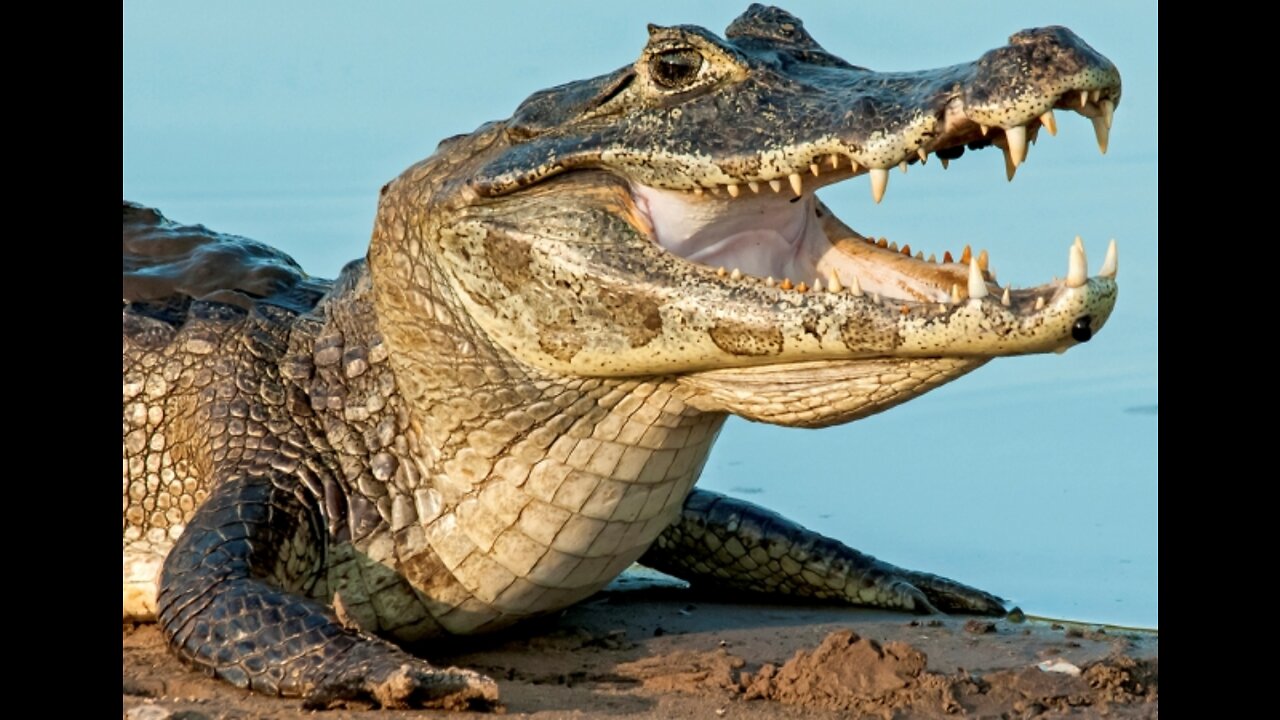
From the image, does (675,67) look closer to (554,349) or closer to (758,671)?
(554,349)

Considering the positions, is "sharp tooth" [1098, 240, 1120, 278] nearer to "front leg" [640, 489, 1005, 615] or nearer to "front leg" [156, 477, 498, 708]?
"front leg" [156, 477, 498, 708]

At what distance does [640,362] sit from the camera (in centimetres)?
521

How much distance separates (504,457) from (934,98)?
1732 mm

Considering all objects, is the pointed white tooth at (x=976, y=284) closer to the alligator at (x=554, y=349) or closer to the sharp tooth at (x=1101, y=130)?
the alligator at (x=554, y=349)

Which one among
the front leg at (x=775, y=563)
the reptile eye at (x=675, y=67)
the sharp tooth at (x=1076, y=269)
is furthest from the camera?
the front leg at (x=775, y=563)

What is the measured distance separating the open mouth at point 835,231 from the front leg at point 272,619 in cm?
138

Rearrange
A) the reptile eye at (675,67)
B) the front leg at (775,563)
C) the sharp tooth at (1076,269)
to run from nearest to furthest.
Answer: the sharp tooth at (1076,269) → the reptile eye at (675,67) → the front leg at (775,563)

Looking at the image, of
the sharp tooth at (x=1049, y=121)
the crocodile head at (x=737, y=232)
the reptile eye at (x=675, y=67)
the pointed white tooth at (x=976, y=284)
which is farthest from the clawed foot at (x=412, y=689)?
the sharp tooth at (x=1049, y=121)

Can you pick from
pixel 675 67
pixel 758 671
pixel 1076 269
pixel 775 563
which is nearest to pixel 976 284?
pixel 1076 269

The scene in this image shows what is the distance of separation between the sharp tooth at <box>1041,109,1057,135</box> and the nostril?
48cm

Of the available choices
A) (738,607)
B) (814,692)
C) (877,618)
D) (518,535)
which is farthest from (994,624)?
(518,535)

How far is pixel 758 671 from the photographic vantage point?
561cm

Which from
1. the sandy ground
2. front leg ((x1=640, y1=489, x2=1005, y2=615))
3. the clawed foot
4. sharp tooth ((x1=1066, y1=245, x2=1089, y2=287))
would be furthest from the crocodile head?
front leg ((x1=640, y1=489, x2=1005, y2=615))

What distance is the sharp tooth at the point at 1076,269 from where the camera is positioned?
4.53m
